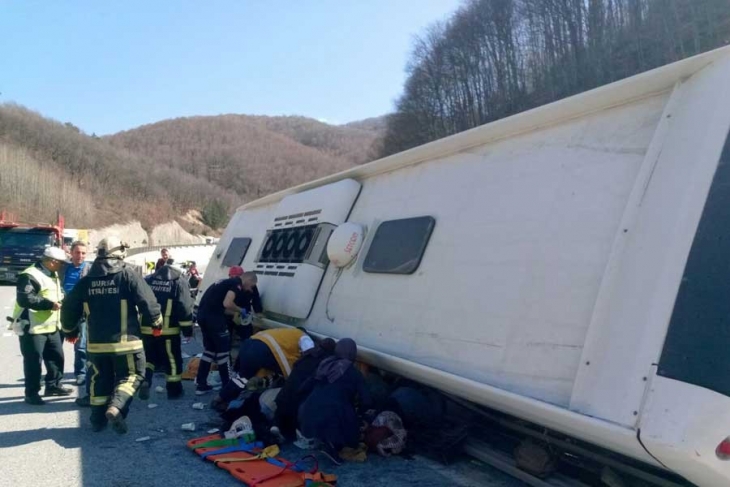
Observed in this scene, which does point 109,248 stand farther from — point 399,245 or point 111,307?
point 399,245

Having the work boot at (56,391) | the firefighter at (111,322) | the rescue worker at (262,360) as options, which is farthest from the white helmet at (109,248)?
the work boot at (56,391)

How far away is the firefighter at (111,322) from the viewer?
5.72 meters

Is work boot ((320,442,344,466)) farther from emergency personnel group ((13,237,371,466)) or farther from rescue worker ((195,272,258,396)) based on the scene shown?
rescue worker ((195,272,258,396))

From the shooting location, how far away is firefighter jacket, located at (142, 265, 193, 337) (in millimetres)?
7211

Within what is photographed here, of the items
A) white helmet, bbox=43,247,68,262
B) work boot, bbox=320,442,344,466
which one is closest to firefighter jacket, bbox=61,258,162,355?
white helmet, bbox=43,247,68,262

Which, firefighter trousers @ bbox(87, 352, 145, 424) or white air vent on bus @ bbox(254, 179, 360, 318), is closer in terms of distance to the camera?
firefighter trousers @ bbox(87, 352, 145, 424)

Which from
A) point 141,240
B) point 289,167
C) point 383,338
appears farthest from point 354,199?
point 289,167

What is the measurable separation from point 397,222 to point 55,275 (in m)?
4.19

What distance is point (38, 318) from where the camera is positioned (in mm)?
6750

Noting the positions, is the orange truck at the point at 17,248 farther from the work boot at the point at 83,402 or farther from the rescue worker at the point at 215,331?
the rescue worker at the point at 215,331

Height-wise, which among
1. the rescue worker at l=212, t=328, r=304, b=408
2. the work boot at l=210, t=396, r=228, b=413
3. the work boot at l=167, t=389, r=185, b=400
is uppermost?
the rescue worker at l=212, t=328, r=304, b=408

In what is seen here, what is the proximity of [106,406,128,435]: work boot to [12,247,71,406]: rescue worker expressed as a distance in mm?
1845

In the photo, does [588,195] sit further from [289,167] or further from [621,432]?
[289,167]

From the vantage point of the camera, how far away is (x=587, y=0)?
27.0 metres
